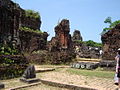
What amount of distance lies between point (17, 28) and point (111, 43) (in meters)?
9.77

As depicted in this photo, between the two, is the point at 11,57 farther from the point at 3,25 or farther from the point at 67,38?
the point at 67,38

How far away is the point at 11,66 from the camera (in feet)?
29.5

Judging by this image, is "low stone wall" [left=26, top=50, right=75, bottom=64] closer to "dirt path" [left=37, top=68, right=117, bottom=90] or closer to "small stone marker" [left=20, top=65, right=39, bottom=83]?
"dirt path" [left=37, top=68, right=117, bottom=90]

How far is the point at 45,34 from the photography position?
23.4m

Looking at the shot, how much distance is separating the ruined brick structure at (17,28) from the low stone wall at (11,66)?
303cm

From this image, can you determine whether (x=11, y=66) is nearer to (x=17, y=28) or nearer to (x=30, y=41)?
(x=17, y=28)

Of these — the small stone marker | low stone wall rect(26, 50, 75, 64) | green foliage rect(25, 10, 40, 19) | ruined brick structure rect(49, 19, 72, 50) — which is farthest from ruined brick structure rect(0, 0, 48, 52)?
the small stone marker

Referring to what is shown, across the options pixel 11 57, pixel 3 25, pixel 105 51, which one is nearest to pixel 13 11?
pixel 3 25

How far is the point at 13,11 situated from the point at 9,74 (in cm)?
846

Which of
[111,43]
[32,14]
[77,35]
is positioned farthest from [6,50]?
[77,35]

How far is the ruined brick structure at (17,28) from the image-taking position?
48.2 feet

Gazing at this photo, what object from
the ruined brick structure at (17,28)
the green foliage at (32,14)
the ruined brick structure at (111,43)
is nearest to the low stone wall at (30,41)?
the ruined brick structure at (17,28)

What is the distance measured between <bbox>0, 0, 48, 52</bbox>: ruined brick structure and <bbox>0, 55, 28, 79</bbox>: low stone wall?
9.95 feet

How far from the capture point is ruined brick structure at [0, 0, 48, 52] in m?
14.7
